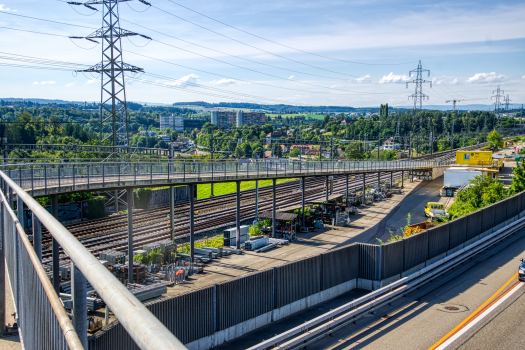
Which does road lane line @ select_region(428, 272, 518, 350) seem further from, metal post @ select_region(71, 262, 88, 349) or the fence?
metal post @ select_region(71, 262, 88, 349)

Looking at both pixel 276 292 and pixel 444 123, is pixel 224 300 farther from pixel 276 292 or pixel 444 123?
pixel 444 123

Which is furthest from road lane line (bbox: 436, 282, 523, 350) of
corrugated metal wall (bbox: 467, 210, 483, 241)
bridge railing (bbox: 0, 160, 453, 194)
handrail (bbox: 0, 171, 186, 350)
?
bridge railing (bbox: 0, 160, 453, 194)

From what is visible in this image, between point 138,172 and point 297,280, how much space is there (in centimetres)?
1131

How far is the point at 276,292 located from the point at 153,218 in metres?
22.7

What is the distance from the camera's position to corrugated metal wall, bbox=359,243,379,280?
15.5 metres

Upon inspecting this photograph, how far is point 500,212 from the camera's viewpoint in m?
24.0

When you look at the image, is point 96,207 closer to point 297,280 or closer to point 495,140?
point 297,280

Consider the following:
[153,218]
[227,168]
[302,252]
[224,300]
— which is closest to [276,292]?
[224,300]

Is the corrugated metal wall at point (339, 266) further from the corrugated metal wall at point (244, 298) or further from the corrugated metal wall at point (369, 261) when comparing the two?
the corrugated metal wall at point (244, 298)

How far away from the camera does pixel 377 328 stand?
11906 millimetres

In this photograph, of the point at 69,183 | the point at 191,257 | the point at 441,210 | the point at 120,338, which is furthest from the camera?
the point at 441,210

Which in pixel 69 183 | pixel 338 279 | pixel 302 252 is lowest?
pixel 302 252

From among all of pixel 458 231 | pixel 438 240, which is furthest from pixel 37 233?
pixel 458 231

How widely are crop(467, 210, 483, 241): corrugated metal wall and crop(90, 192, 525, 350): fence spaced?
0.54m
